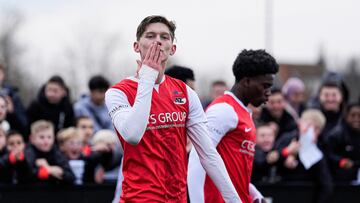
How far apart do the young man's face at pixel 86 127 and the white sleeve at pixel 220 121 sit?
453 centimetres

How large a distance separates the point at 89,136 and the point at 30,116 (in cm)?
89

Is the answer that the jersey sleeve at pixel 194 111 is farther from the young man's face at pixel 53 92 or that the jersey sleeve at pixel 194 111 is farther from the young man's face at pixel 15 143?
the young man's face at pixel 53 92

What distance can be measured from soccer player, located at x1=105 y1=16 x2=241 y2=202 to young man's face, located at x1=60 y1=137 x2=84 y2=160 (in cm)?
488

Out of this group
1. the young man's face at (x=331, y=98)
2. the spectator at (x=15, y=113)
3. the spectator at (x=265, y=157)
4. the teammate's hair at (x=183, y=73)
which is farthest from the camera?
the young man's face at (x=331, y=98)

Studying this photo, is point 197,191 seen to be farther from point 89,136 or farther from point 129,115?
point 89,136

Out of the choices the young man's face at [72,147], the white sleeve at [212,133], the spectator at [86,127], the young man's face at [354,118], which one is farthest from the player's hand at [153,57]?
the young man's face at [354,118]

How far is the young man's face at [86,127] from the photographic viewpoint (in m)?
10.9

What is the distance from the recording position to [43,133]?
9.67 m

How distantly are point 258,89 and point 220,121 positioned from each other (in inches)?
19.7

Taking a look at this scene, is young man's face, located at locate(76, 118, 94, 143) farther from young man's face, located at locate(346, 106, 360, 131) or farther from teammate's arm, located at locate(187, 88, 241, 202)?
teammate's arm, located at locate(187, 88, 241, 202)

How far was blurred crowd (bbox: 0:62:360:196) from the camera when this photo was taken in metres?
9.70

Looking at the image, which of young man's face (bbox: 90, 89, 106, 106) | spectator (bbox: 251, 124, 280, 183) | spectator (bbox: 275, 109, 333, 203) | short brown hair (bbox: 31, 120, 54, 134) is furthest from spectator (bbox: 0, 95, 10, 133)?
spectator (bbox: 275, 109, 333, 203)

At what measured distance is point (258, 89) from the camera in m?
6.75

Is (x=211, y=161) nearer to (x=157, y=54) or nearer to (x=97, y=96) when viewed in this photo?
(x=157, y=54)
